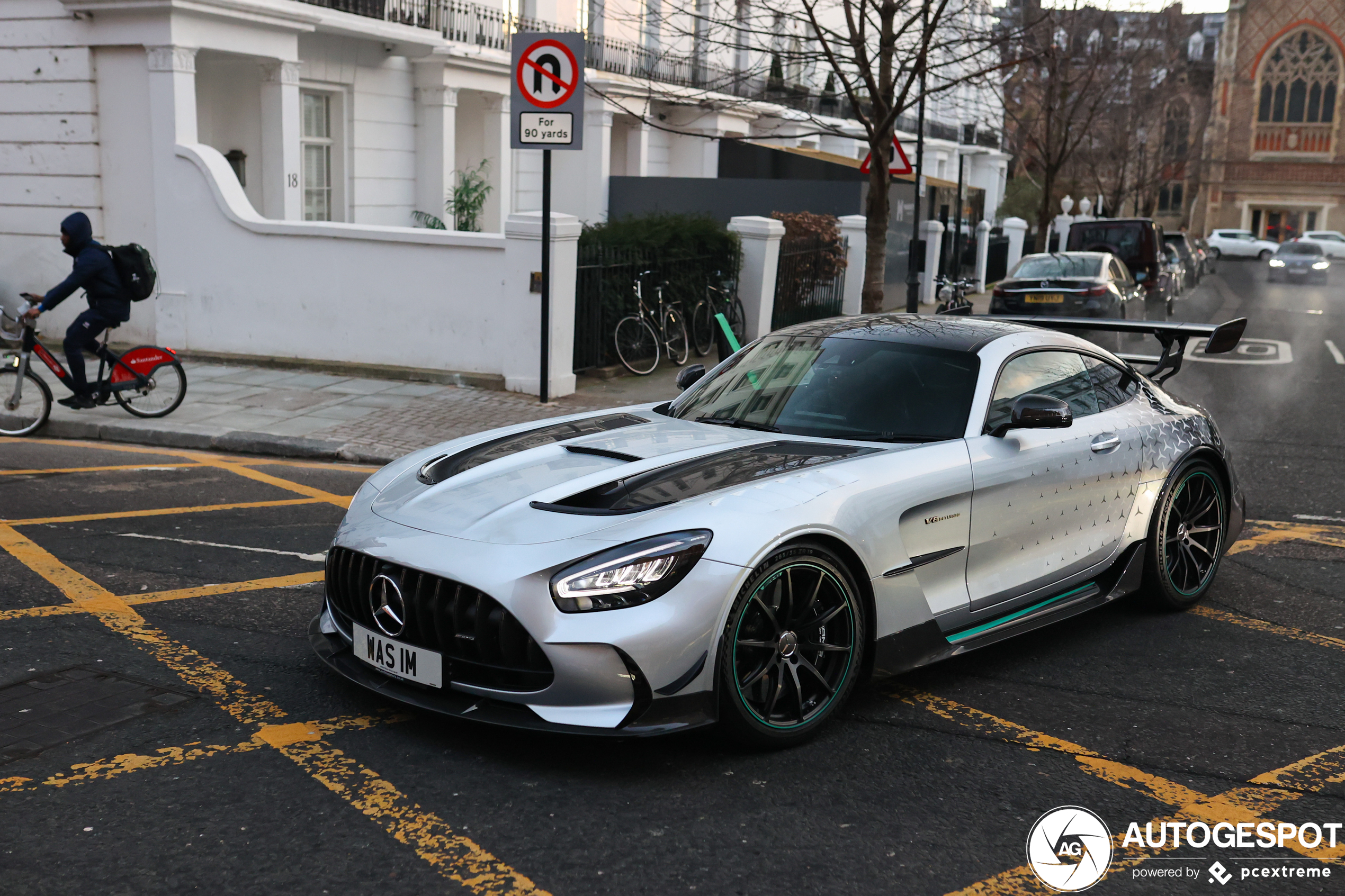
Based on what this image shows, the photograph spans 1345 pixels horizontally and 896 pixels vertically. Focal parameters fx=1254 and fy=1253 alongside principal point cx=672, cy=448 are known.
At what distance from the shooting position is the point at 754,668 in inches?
160

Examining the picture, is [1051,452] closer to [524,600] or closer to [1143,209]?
[524,600]

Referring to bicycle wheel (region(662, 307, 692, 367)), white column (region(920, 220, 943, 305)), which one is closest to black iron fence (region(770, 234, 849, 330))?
bicycle wheel (region(662, 307, 692, 367))

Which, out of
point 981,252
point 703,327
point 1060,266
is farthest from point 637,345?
point 981,252

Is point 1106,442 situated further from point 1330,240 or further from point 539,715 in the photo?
point 1330,240

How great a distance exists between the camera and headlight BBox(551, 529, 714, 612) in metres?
3.84

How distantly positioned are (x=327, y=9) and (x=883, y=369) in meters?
15.8

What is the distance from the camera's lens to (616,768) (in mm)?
4027

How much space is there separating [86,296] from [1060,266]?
41.9ft

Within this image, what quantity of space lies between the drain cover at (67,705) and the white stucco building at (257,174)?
794cm

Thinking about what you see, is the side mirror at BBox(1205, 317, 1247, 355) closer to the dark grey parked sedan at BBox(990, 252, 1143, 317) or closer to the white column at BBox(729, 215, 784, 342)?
the white column at BBox(729, 215, 784, 342)

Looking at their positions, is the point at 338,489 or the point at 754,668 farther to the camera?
Answer: the point at 338,489

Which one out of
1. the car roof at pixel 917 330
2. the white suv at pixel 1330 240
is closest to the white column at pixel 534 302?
the car roof at pixel 917 330

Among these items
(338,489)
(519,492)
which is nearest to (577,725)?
(519,492)

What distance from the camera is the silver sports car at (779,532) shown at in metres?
3.87
